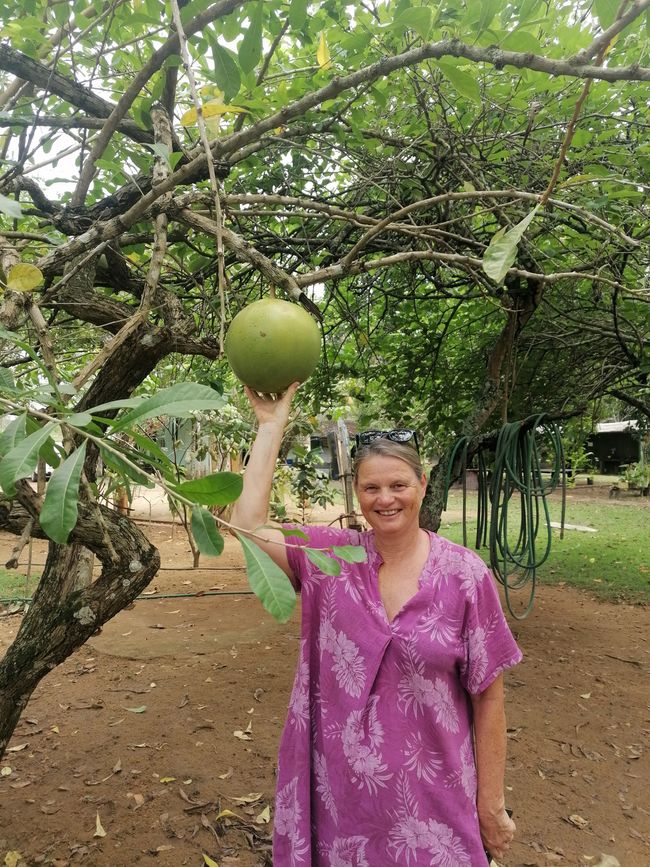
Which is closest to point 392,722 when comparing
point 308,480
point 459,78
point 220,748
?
point 459,78

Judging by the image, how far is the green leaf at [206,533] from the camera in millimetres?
836

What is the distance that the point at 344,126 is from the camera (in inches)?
111

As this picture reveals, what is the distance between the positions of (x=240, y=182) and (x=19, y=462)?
258cm

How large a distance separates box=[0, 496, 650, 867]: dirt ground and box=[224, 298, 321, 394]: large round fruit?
2.00 meters

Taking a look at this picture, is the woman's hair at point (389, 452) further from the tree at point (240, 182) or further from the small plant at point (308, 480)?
the small plant at point (308, 480)

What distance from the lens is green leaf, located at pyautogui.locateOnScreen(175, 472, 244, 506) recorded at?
82cm

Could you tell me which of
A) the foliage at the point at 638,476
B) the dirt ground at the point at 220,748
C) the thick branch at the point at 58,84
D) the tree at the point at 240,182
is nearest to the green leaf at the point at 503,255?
the tree at the point at 240,182

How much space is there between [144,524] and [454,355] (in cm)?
689

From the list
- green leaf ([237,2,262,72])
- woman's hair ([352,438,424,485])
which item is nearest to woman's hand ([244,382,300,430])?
woman's hair ([352,438,424,485])

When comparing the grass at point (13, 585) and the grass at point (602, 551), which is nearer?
the grass at point (13, 585)

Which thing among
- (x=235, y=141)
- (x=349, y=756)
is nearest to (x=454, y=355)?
(x=235, y=141)

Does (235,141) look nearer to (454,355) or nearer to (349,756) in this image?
(349,756)

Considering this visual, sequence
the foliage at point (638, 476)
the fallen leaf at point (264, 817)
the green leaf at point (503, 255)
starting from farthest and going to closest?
the foliage at point (638, 476)
the fallen leaf at point (264, 817)
the green leaf at point (503, 255)

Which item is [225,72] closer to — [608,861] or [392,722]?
[392,722]
